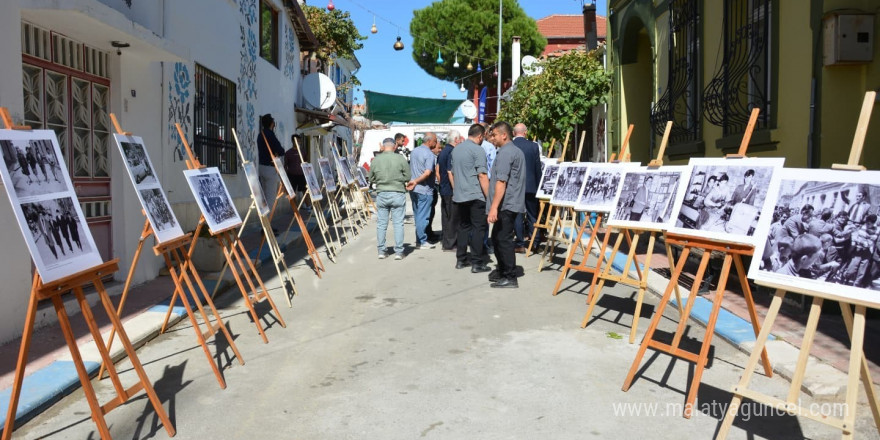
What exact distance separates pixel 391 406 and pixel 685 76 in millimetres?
8430

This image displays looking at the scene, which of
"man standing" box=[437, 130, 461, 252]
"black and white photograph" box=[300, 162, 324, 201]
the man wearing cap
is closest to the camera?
"black and white photograph" box=[300, 162, 324, 201]

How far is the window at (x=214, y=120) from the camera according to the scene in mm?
10914

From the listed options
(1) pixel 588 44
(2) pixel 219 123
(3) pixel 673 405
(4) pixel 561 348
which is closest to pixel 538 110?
(1) pixel 588 44

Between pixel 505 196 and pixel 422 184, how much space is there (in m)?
3.57

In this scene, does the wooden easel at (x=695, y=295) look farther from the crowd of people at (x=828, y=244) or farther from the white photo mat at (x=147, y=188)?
the white photo mat at (x=147, y=188)

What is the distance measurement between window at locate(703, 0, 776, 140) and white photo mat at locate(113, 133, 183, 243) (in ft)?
20.7

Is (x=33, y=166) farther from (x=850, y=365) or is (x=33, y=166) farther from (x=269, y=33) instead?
(x=269, y=33)

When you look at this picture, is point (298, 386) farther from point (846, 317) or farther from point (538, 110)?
point (538, 110)

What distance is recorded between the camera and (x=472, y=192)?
925cm

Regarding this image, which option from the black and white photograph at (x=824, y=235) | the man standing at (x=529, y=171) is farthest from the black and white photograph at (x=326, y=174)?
the black and white photograph at (x=824, y=235)

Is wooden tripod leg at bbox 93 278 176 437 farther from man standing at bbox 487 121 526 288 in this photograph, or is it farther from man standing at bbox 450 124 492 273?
man standing at bbox 450 124 492 273

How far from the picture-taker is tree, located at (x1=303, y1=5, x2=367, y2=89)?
22359 mm

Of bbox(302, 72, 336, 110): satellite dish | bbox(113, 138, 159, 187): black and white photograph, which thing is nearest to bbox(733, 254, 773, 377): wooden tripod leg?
bbox(113, 138, 159, 187): black and white photograph

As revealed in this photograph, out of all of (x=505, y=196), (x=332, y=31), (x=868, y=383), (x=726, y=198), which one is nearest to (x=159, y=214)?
(x=726, y=198)
